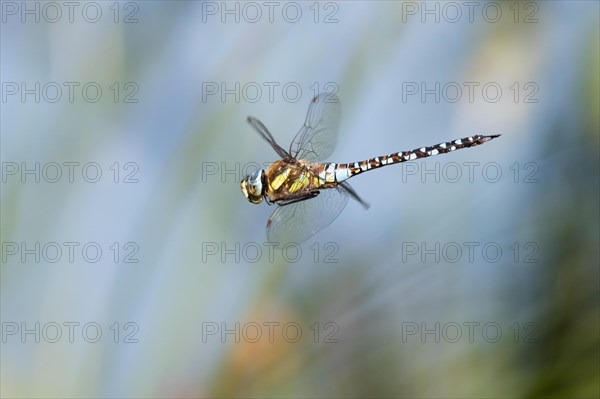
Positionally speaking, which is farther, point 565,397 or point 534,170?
point 534,170

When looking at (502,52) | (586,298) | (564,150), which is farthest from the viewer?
(502,52)

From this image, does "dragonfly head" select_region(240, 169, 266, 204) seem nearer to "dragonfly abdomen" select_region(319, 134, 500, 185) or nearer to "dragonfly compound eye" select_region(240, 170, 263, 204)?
"dragonfly compound eye" select_region(240, 170, 263, 204)

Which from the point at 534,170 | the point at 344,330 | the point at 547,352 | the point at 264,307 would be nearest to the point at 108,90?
the point at 264,307

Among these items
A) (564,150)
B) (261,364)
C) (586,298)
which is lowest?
(261,364)

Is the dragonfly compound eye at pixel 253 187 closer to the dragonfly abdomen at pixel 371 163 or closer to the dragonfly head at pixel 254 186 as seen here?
the dragonfly head at pixel 254 186

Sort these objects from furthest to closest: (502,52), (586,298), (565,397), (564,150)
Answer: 1. (502,52)
2. (564,150)
3. (586,298)
4. (565,397)

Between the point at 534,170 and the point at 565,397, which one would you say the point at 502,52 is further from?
the point at 565,397
